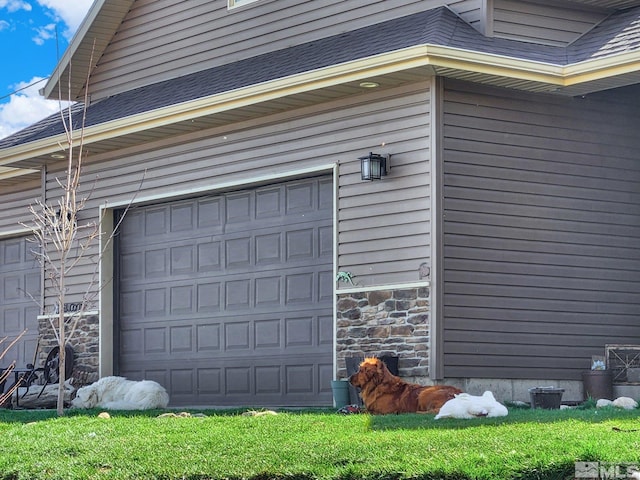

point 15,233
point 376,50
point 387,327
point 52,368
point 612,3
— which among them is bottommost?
point 52,368

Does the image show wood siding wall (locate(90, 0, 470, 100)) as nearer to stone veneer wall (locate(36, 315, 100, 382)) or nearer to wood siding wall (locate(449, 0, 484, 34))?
wood siding wall (locate(449, 0, 484, 34))

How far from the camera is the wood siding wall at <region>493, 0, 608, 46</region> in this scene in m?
13.3

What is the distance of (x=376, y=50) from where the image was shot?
12.8 meters

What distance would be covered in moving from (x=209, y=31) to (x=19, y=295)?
563 centimetres

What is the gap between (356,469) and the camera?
7.17 meters

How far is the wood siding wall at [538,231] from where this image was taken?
12617mm

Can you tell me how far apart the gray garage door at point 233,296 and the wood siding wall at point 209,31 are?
203 centimetres

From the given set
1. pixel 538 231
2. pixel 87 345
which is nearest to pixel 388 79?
pixel 538 231

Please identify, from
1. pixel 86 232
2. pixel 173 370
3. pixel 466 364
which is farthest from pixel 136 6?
pixel 466 364

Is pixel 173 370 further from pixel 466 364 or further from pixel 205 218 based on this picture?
pixel 466 364

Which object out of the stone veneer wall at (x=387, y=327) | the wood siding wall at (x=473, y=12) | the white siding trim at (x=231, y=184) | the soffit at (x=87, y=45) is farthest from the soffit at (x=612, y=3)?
the soffit at (x=87, y=45)

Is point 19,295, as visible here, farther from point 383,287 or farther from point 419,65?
point 419,65

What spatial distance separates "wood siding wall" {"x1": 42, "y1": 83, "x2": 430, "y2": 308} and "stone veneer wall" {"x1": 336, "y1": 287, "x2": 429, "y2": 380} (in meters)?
0.21

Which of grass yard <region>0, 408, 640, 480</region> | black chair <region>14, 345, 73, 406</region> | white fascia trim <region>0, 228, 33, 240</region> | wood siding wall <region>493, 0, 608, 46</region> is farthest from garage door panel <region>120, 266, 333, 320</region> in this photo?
grass yard <region>0, 408, 640, 480</region>
